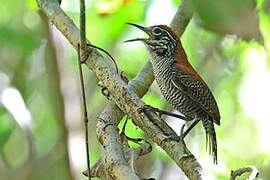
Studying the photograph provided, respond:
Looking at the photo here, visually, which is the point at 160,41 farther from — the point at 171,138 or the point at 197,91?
the point at 171,138

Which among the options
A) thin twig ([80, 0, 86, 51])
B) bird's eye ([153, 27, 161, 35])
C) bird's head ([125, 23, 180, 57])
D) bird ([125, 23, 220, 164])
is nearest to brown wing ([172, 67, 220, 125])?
bird ([125, 23, 220, 164])

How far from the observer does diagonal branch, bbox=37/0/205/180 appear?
6.59ft

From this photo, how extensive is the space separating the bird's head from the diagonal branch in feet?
3.11

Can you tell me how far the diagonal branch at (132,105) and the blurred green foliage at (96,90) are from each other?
0.53 metres

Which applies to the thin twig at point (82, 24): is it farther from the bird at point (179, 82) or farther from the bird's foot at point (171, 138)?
the bird at point (179, 82)

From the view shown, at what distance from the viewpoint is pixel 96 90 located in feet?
15.0

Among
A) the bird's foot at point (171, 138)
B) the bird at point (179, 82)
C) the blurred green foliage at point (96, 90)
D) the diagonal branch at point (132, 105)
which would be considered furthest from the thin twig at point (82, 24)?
the bird at point (179, 82)

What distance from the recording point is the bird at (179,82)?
3.10 meters

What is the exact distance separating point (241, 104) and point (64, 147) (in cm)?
309

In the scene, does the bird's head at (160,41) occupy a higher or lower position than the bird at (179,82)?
higher

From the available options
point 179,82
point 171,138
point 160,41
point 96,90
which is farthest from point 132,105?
point 96,90

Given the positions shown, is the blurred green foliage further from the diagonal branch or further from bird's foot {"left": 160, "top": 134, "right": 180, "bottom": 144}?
bird's foot {"left": 160, "top": 134, "right": 180, "bottom": 144}

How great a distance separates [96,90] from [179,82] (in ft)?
5.23

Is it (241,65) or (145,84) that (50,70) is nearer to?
(145,84)
